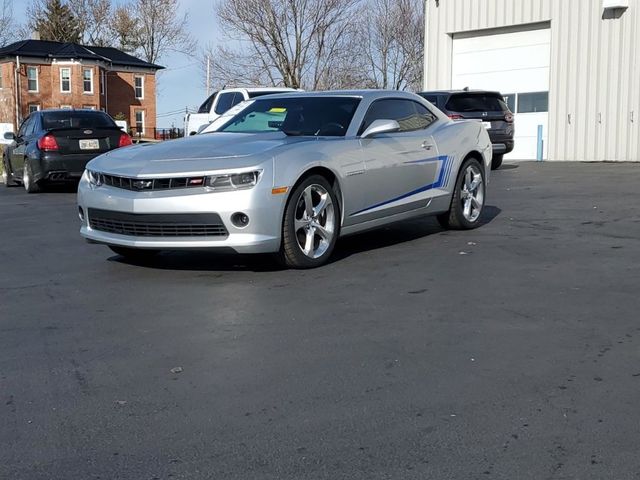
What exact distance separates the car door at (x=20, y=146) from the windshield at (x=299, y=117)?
335 inches

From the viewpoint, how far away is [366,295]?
5566 millimetres

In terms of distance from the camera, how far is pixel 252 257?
703cm

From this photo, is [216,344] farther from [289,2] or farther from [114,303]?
[289,2]

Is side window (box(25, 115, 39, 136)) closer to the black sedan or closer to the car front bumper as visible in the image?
the black sedan

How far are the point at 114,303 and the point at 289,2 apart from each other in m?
41.0

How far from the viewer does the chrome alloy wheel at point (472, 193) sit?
841cm

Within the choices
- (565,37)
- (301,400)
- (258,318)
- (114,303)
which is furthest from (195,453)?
(565,37)

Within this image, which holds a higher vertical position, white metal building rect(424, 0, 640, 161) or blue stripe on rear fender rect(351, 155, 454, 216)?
white metal building rect(424, 0, 640, 161)

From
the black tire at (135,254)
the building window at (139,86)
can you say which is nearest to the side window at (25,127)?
the black tire at (135,254)

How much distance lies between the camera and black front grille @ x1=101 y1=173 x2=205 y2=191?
6004 mm

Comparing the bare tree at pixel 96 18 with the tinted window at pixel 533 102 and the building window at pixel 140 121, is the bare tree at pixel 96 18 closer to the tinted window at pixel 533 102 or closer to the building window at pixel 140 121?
the building window at pixel 140 121

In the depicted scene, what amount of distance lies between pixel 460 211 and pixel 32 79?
47.3 metres

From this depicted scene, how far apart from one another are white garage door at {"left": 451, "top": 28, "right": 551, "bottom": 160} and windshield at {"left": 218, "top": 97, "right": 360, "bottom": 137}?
16.6 metres

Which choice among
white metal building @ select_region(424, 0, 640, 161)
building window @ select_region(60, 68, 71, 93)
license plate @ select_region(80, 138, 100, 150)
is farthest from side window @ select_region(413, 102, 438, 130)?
building window @ select_region(60, 68, 71, 93)
